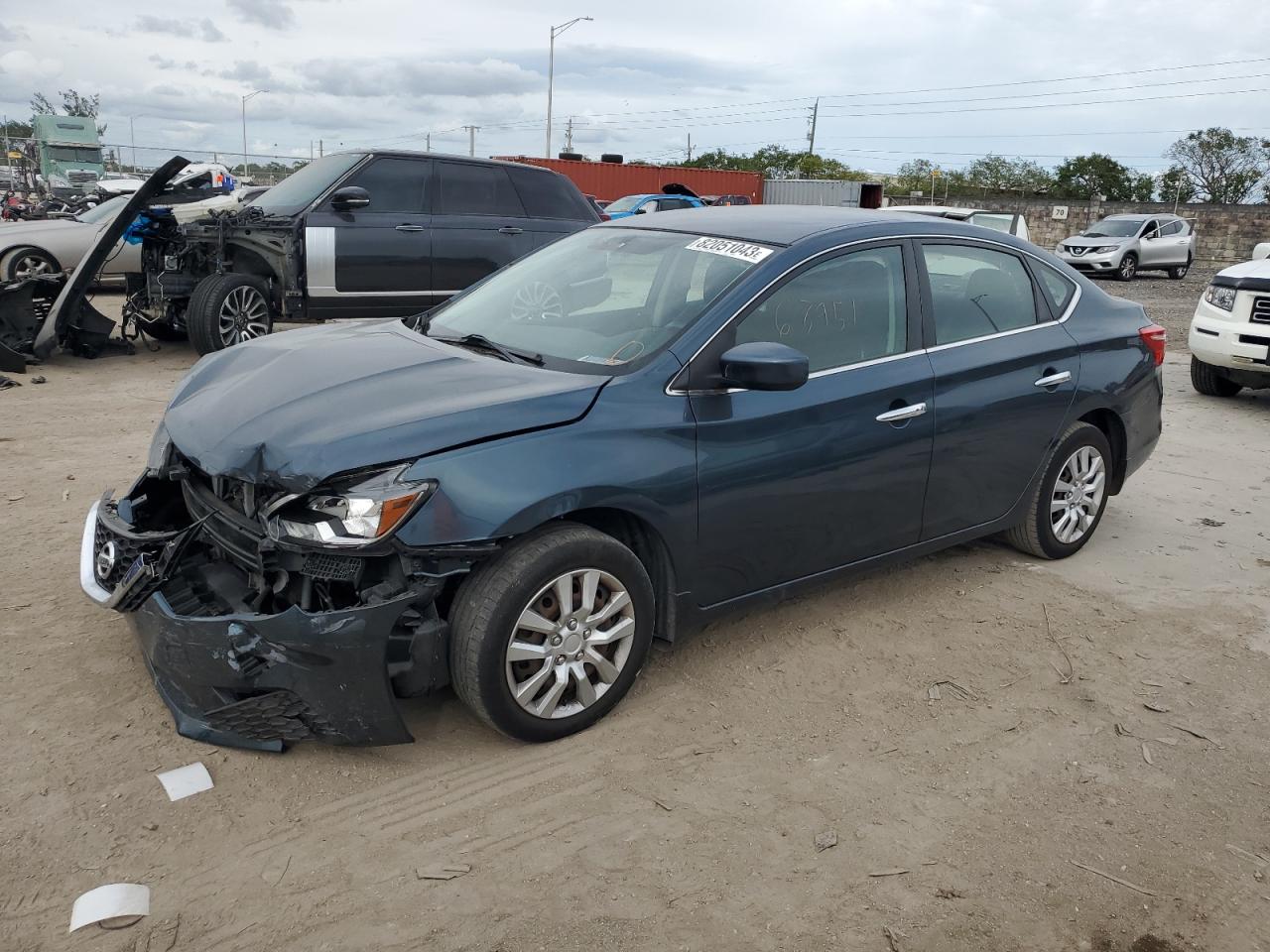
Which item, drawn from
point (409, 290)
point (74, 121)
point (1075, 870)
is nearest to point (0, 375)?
point (409, 290)

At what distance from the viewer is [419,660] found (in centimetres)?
306

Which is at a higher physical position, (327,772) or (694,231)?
(694,231)

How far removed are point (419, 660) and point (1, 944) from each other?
47.0 inches

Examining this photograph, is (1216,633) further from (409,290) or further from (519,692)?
(409,290)

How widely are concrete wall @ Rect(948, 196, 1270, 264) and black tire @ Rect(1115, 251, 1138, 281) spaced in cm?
Result: 744

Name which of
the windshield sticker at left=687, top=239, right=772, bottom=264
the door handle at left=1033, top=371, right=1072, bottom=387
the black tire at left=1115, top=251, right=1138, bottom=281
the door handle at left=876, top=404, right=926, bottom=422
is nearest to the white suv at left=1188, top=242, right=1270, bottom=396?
the door handle at left=1033, top=371, right=1072, bottom=387

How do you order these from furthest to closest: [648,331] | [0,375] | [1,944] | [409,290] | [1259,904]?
[409,290] → [0,375] → [648,331] → [1259,904] → [1,944]

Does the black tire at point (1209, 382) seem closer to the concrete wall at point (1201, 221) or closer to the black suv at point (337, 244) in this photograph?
the black suv at point (337, 244)

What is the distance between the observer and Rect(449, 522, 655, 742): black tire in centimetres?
306

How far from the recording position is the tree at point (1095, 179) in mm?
57156

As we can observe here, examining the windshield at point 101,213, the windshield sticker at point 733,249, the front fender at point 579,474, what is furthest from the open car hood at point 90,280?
the front fender at point 579,474

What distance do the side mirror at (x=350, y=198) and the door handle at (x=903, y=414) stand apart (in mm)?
6263

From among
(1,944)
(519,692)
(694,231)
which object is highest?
(694,231)

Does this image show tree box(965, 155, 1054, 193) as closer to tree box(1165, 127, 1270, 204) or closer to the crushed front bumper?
tree box(1165, 127, 1270, 204)
